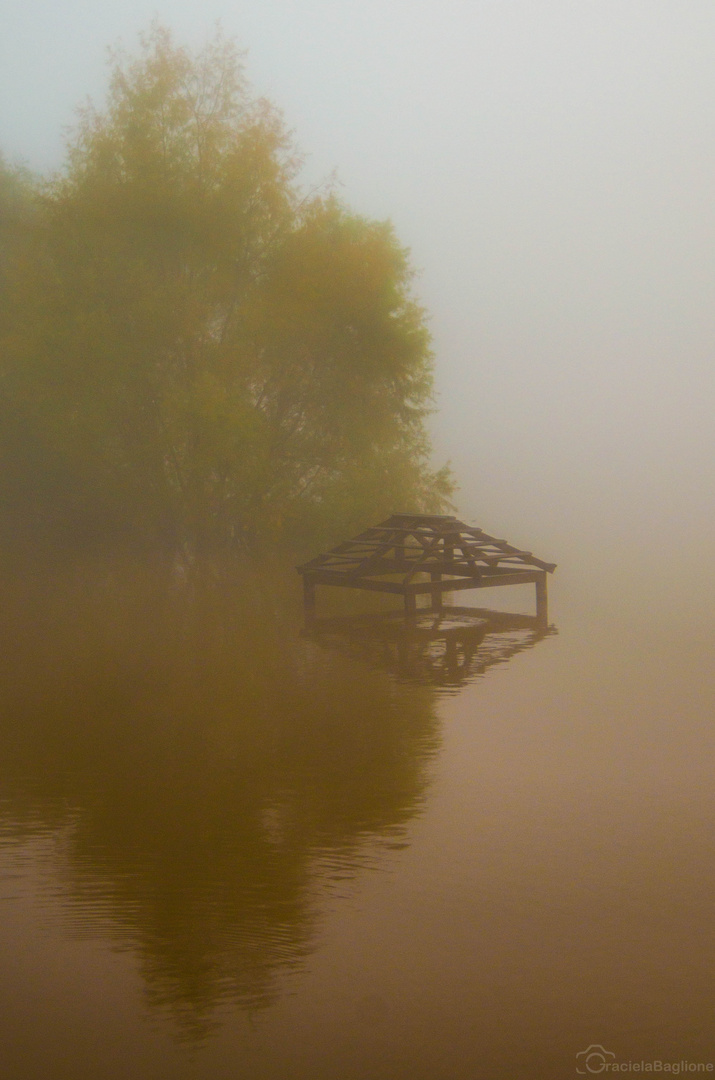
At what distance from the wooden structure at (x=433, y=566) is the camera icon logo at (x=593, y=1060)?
800cm

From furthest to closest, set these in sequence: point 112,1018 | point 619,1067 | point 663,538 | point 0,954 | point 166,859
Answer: point 663,538, point 166,859, point 0,954, point 112,1018, point 619,1067

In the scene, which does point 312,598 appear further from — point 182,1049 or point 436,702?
point 182,1049

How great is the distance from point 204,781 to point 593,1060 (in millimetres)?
3318

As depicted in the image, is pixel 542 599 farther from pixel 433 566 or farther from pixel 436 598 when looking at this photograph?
pixel 436 598

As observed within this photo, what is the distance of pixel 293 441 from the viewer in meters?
17.7

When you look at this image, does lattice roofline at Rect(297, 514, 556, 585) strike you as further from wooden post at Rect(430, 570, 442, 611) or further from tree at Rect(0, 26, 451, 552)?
tree at Rect(0, 26, 451, 552)

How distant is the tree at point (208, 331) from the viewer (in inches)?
650

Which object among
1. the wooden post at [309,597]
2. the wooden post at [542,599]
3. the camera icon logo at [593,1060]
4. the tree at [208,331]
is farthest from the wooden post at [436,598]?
the camera icon logo at [593,1060]

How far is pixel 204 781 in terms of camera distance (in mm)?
6184

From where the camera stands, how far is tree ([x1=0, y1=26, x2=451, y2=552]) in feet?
54.1

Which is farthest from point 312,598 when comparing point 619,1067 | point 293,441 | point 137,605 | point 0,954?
point 619,1067

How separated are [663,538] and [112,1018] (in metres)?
17.5

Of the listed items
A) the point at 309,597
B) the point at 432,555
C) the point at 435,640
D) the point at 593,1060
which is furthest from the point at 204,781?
the point at 309,597

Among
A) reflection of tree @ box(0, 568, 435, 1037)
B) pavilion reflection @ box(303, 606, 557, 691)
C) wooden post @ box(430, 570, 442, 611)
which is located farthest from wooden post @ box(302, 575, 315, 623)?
wooden post @ box(430, 570, 442, 611)
